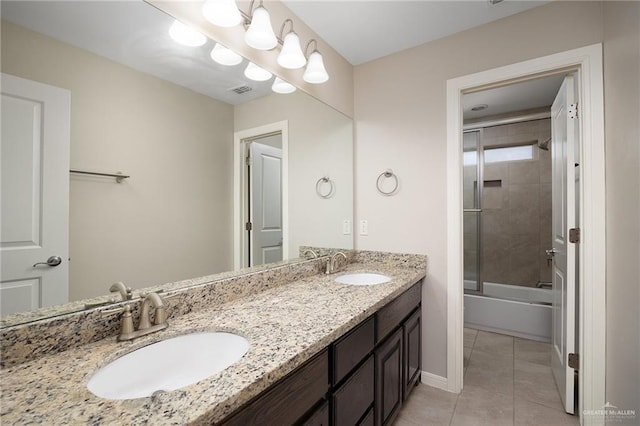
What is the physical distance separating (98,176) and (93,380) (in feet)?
2.01

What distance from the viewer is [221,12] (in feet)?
3.94

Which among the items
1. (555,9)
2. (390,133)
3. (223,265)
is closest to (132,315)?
(223,265)

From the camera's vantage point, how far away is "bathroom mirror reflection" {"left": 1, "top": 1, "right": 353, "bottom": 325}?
0.83 meters

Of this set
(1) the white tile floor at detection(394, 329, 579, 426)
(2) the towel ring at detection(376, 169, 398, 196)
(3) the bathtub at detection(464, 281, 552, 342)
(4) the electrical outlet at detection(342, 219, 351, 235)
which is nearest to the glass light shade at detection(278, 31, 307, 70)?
(2) the towel ring at detection(376, 169, 398, 196)

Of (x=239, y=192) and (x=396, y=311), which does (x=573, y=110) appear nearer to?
(x=396, y=311)

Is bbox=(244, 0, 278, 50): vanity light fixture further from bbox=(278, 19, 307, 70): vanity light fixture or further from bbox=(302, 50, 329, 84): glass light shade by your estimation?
bbox=(302, 50, 329, 84): glass light shade

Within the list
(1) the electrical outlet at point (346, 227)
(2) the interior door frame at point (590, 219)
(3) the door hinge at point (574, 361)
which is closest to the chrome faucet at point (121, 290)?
(1) the electrical outlet at point (346, 227)

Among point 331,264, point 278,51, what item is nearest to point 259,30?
point 278,51

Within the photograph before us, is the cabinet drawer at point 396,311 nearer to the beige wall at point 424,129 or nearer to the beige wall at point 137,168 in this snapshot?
the beige wall at point 424,129

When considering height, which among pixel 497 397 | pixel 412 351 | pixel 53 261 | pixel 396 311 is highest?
pixel 53 261

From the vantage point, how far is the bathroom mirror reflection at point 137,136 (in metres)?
0.83

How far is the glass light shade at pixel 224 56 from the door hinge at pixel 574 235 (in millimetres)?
2094

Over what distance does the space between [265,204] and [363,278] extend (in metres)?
0.85

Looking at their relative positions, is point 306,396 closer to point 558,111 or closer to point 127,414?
point 127,414
